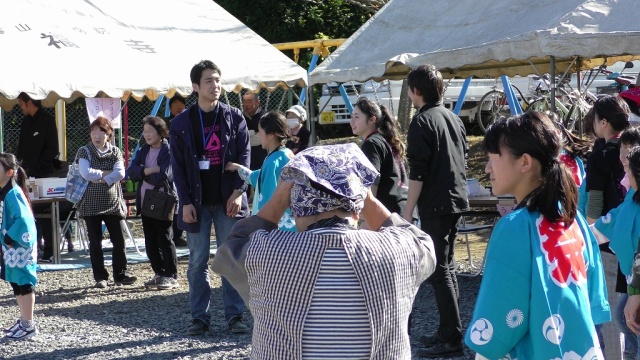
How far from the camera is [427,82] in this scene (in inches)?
222

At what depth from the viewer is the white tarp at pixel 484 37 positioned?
7152 millimetres

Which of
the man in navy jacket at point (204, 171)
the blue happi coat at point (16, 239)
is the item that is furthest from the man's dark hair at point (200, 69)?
the blue happi coat at point (16, 239)

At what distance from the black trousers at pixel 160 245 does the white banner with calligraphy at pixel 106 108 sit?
2030 millimetres

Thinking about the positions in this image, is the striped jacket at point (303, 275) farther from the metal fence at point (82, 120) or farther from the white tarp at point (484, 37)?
the metal fence at point (82, 120)

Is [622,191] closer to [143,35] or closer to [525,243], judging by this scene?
[525,243]

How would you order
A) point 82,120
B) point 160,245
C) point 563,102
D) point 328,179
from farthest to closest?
1. point 82,120
2. point 563,102
3. point 160,245
4. point 328,179

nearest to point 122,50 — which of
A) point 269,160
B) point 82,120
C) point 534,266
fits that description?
point 269,160

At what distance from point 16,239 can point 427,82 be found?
3.14 meters

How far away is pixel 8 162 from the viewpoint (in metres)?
6.72

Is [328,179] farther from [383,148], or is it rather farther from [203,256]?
[203,256]

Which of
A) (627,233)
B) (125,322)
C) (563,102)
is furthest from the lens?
(563,102)

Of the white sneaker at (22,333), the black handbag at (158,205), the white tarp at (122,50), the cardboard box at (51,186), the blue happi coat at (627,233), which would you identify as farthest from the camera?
the cardboard box at (51,186)

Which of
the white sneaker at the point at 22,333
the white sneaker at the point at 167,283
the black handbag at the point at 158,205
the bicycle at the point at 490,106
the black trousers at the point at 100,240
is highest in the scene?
the bicycle at the point at 490,106

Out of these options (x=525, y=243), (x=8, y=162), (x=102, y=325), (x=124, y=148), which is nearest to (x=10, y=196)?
(x=8, y=162)
